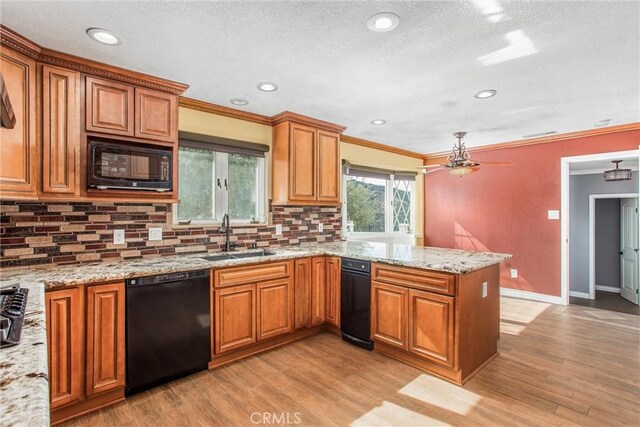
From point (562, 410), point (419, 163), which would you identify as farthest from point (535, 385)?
point (419, 163)

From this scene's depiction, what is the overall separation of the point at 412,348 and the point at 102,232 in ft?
8.89

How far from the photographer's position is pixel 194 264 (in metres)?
2.56

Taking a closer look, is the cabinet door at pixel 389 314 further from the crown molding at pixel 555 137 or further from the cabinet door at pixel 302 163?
the crown molding at pixel 555 137

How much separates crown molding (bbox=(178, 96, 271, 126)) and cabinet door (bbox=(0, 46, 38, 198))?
45.2 inches

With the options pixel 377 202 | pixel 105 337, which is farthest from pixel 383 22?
pixel 377 202

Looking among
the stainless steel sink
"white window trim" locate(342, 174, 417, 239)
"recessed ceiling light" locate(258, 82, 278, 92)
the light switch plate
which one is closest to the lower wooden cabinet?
the stainless steel sink

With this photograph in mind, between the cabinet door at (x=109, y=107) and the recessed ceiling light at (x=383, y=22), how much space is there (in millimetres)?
1900

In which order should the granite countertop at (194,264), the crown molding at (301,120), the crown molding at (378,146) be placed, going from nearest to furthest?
1. the granite countertop at (194,264)
2. the crown molding at (301,120)
3. the crown molding at (378,146)

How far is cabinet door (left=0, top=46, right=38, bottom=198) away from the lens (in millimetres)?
1987

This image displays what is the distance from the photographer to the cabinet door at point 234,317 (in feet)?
8.84

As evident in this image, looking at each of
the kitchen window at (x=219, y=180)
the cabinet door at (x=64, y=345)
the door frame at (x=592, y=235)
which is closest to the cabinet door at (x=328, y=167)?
the kitchen window at (x=219, y=180)

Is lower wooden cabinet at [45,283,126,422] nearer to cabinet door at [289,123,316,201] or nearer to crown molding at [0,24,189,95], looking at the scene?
crown molding at [0,24,189,95]

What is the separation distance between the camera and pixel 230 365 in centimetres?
279
